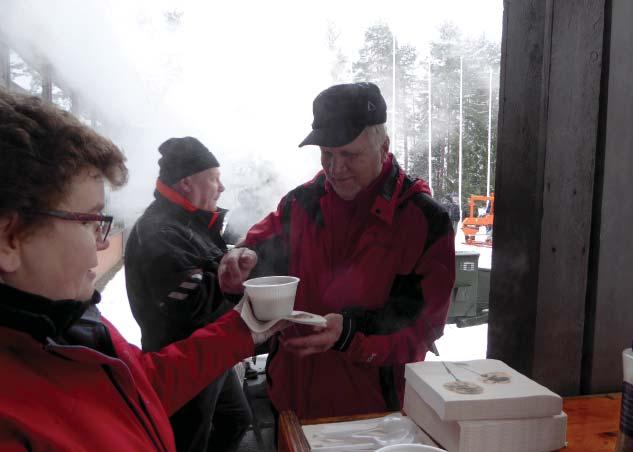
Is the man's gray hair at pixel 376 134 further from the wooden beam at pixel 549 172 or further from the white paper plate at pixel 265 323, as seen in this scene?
the white paper plate at pixel 265 323

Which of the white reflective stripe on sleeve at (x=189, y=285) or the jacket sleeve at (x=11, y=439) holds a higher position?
the jacket sleeve at (x=11, y=439)

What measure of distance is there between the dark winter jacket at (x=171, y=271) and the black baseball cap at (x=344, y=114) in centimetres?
96

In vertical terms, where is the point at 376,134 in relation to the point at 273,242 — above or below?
above

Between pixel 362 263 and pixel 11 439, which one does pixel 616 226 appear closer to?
pixel 362 263

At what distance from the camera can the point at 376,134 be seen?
162cm

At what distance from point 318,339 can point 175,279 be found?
41.8 inches

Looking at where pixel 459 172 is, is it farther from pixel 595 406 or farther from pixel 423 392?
pixel 423 392

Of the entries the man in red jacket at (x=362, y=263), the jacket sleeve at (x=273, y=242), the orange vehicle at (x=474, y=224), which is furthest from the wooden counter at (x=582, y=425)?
the orange vehicle at (x=474, y=224)

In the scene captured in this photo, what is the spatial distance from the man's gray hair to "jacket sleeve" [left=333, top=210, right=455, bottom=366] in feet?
1.15

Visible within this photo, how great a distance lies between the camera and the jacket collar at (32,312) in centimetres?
70

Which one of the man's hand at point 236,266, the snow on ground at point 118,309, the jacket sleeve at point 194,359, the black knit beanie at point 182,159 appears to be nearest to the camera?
the jacket sleeve at point 194,359

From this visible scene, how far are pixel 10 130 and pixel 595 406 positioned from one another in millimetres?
1580

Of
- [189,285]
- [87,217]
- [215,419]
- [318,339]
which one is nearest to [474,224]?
[215,419]

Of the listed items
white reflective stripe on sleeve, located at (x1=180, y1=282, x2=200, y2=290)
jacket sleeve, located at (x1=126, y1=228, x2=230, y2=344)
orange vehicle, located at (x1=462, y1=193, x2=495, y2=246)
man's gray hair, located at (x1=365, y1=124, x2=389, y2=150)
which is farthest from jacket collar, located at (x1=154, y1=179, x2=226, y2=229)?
orange vehicle, located at (x1=462, y1=193, x2=495, y2=246)
